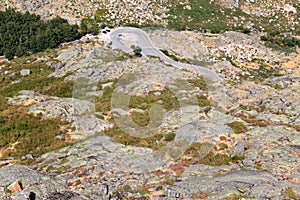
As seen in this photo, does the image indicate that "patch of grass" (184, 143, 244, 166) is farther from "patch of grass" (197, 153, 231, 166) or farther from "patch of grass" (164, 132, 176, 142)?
"patch of grass" (164, 132, 176, 142)

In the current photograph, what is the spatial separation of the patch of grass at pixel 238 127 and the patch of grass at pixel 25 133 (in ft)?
50.2

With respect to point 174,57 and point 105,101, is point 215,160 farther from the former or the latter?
point 174,57

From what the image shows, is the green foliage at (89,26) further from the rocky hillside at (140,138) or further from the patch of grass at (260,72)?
the patch of grass at (260,72)

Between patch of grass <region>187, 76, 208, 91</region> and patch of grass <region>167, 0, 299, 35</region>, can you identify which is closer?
patch of grass <region>187, 76, 208, 91</region>

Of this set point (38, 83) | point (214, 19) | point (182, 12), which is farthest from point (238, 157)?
point (182, 12)

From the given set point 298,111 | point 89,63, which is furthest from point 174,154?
point 89,63

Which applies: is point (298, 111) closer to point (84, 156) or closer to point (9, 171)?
point (84, 156)

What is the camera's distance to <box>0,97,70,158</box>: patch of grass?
93.5 feet

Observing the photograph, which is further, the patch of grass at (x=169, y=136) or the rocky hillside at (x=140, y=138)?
the patch of grass at (x=169, y=136)

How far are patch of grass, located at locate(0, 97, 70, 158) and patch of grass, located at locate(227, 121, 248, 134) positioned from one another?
50.2 ft

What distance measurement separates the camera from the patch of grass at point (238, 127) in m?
29.3

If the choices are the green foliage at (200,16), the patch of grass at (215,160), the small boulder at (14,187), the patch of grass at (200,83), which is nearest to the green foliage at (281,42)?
the green foliage at (200,16)

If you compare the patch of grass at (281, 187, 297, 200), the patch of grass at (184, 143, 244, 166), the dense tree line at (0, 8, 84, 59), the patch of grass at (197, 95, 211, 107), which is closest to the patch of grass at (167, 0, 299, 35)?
the dense tree line at (0, 8, 84, 59)

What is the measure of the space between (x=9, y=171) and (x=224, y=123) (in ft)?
61.7
